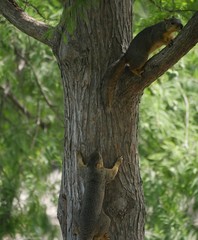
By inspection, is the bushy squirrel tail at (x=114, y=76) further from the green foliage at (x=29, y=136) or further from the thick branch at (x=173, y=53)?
the green foliage at (x=29, y=136)

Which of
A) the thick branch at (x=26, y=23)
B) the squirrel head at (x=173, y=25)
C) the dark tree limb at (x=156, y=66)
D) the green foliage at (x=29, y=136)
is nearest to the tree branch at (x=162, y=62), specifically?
the dark tree limb at (x=156, y=66)

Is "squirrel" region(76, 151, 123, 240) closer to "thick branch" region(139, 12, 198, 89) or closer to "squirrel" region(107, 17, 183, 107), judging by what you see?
"squirrel" region(107, 17, 183, 107)

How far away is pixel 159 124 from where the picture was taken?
6.84m

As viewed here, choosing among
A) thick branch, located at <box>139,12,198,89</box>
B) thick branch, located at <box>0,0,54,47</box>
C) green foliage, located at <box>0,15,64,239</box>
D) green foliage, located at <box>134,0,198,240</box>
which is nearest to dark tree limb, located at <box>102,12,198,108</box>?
thick branch, located at <box>139,12,198,89</box>

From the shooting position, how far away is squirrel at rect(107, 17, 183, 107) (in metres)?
3.44

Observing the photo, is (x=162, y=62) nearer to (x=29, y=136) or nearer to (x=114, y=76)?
(x=114, y=76)

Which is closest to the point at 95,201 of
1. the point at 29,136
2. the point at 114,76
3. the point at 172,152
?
the point at 114,76

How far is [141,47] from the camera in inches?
140

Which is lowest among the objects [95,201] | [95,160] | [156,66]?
[95,201]

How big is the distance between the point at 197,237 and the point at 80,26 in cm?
356

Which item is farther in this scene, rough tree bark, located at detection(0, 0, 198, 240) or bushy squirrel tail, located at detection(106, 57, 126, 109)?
rough tree bark, located at detection(0, 0, 198, 240)

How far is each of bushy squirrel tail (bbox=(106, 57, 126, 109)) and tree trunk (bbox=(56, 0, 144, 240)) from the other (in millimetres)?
41

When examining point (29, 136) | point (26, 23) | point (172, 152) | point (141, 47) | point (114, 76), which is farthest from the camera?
point (29, 136)

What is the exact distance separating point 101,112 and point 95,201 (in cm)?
52
